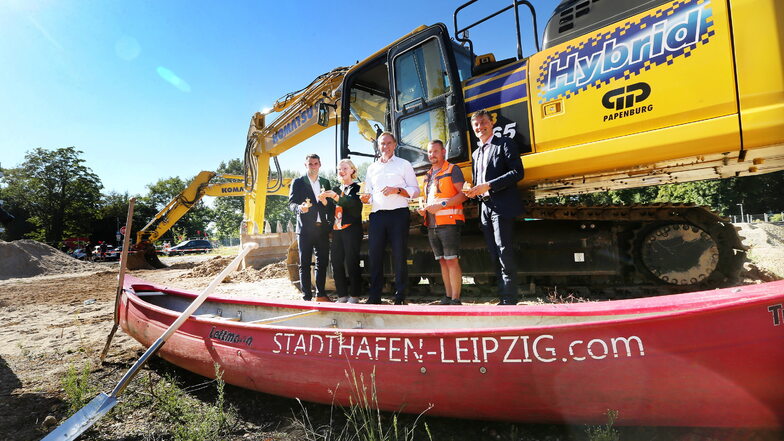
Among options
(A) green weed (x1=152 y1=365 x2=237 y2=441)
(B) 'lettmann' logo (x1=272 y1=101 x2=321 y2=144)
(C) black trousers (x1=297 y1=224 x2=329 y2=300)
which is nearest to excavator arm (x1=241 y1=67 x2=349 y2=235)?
(B) 'lettmann' logo (x1=272 y1=101 x2=321 y2=144)

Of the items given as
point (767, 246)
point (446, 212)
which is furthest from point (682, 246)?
point (767, 246)

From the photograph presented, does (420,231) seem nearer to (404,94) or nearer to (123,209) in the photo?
(404,94)

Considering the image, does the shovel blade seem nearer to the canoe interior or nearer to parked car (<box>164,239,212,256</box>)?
the canoe interior

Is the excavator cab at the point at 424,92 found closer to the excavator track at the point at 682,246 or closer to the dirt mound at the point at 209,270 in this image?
the excavator track at the point at 682,246

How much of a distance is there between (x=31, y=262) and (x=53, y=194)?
26.4 metres

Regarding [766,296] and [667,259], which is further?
[667,259]

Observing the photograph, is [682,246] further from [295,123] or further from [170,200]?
[170,200]

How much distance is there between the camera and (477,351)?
180 centimetres

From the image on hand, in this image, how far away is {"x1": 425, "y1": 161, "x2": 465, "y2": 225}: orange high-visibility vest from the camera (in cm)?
367

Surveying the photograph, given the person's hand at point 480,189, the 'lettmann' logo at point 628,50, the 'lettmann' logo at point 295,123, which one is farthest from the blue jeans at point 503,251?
the 'lettmann' logo at point 295,123

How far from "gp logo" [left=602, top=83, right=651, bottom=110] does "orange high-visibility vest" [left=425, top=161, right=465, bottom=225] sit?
148 cm

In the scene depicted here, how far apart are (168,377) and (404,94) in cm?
378

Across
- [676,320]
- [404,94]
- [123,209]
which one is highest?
[123,209]

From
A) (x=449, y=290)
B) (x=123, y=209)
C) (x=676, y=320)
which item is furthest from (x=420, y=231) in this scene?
(x=123, y=209)
